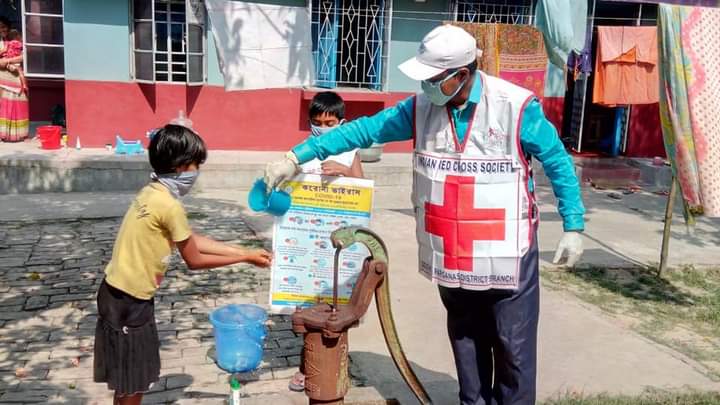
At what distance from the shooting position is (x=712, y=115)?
5.38 m

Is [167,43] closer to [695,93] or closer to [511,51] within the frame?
[511,51]

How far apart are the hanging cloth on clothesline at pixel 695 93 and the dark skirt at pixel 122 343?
4.23 metres

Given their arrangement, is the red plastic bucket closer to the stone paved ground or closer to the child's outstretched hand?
the stone paved ground

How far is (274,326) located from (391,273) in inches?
62.2

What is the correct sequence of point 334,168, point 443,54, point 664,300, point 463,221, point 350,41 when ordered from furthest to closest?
point 350,41 < point 664,300 < point 334,168 < point 463,221 < point 443,54

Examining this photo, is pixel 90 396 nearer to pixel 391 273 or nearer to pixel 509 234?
pixel 509 234

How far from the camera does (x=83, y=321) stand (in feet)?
15.8

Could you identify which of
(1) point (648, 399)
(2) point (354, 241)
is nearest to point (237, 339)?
(2) point (354, 241)

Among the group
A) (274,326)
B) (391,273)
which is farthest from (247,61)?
(274,326)

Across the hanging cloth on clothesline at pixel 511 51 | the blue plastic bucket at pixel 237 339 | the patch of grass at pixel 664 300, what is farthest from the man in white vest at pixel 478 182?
the hanging cloth on clothesline at pixel 511 51

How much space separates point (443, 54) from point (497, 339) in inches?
49.8

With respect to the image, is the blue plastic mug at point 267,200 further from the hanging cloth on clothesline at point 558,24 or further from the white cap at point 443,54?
the hanging cloth on clothesline at point 558,24

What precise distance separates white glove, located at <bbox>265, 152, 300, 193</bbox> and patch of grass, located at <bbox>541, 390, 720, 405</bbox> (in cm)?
184

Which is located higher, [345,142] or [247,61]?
[247,61]
